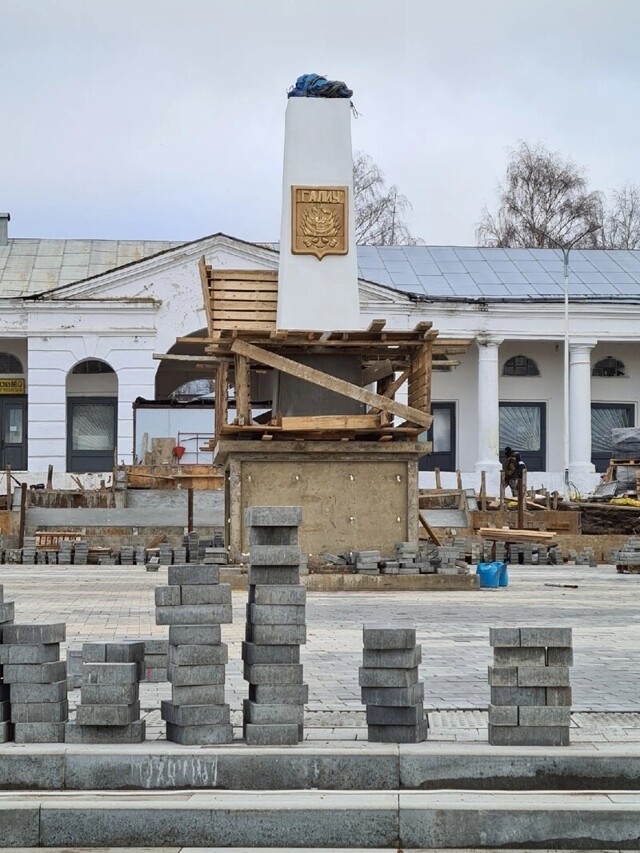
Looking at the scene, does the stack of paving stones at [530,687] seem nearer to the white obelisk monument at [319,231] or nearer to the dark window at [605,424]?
the white obelisk monument at [319,231]

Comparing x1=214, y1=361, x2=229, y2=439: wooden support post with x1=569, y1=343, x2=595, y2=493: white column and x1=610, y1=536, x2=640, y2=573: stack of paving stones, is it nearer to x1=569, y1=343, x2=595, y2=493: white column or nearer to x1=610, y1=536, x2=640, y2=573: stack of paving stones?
x1=610, y1=536, x2=640, y2=573: stack of paving stones

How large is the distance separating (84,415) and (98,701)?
4439 centimetres

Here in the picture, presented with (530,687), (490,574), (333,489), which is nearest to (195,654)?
(530,687)

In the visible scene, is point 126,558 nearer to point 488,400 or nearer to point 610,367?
point 488,400

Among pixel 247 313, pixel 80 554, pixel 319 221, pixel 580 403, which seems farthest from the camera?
pixel 580 403

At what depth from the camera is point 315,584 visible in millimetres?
19984

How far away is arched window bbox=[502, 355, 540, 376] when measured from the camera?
177ft

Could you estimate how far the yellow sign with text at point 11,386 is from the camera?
5194 centimetres

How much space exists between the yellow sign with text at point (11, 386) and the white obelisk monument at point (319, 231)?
3093 centimetres

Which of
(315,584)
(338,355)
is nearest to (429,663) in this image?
(315,584)

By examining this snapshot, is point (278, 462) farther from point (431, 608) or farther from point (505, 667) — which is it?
point (505, 667)

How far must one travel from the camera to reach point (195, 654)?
7.88m

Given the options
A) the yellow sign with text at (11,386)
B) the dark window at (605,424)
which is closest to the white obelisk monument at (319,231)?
the yellow sign with text at (11,386)

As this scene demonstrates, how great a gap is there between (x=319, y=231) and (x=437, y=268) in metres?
32.2
